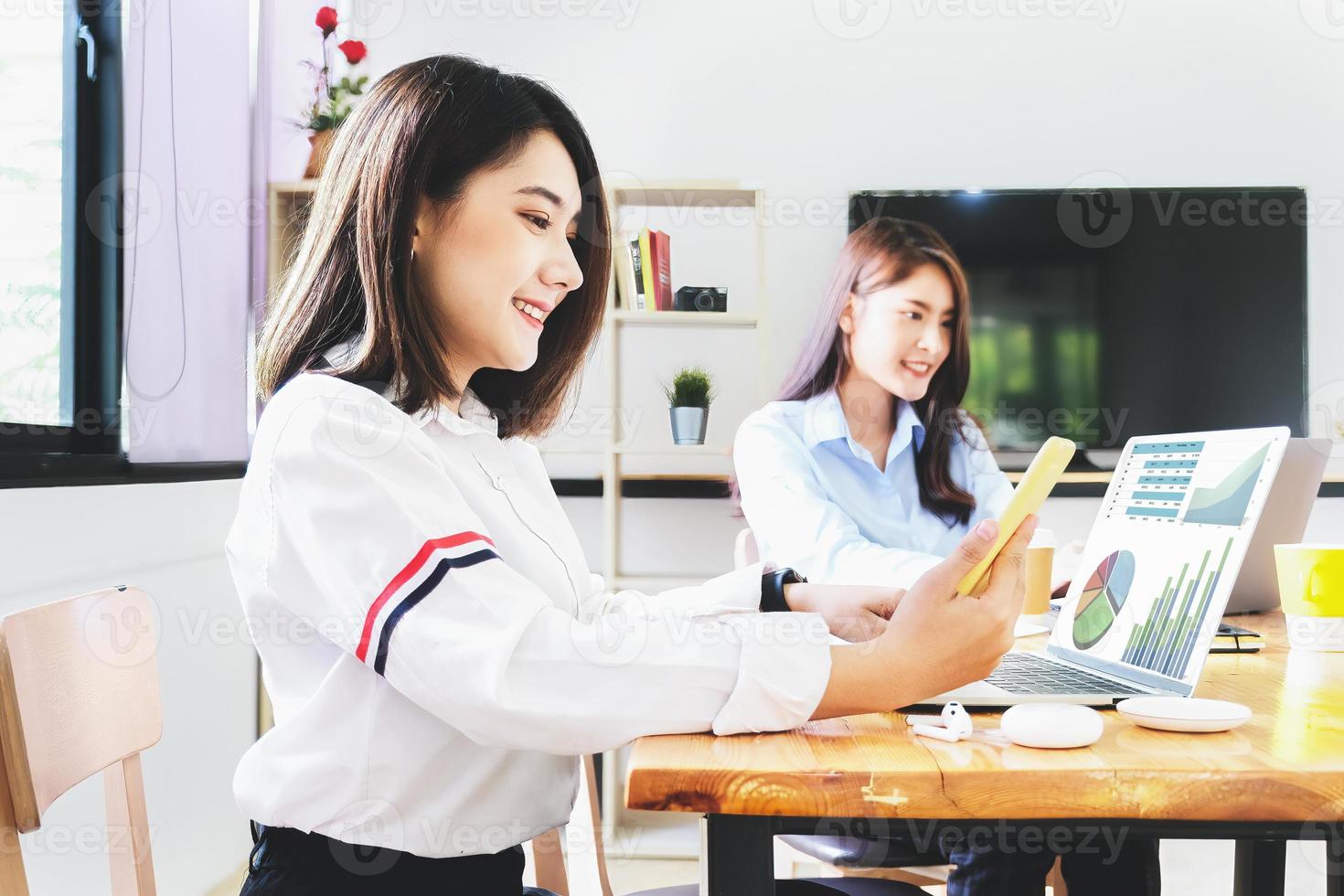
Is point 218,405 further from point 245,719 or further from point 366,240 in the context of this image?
point 366,240

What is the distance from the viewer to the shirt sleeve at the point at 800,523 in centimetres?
159

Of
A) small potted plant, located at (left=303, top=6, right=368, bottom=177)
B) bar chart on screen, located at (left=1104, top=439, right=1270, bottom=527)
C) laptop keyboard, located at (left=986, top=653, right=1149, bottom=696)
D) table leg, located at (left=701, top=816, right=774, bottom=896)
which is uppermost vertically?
small potted plant, located at (left=303, top=6, right=368, bottom=177)

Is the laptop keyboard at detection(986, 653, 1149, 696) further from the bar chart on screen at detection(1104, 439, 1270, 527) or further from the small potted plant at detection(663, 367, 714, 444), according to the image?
the small potted plant at detection(663, 367, 714, 444)

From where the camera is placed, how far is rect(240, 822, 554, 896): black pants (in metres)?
0.84

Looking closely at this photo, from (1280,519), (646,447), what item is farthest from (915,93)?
(1280,519)

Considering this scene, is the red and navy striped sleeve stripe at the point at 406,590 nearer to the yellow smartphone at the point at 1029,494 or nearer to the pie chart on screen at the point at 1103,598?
the yellow smartphone at the point at 1029,494

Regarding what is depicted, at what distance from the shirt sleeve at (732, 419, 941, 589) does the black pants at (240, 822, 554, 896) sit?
86 cm

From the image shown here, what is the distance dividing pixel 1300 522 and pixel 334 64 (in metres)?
2.99

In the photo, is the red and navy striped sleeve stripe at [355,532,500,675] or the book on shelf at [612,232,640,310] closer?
the red and navy striped sleeve stripe at [355,532,500,675]

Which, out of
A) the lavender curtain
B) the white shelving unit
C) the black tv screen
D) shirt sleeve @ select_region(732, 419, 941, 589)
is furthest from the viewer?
the black tv screen

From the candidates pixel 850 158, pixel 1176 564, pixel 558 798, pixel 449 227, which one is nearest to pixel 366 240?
pixel 449 227

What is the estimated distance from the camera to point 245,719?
7.98ft

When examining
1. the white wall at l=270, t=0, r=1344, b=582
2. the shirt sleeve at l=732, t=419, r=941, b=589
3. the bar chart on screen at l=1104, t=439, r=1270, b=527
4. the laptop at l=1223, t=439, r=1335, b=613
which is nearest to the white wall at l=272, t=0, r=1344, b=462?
the white wall at l=270, t=0, r=1344, b=582

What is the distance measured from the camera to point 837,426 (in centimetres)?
196
